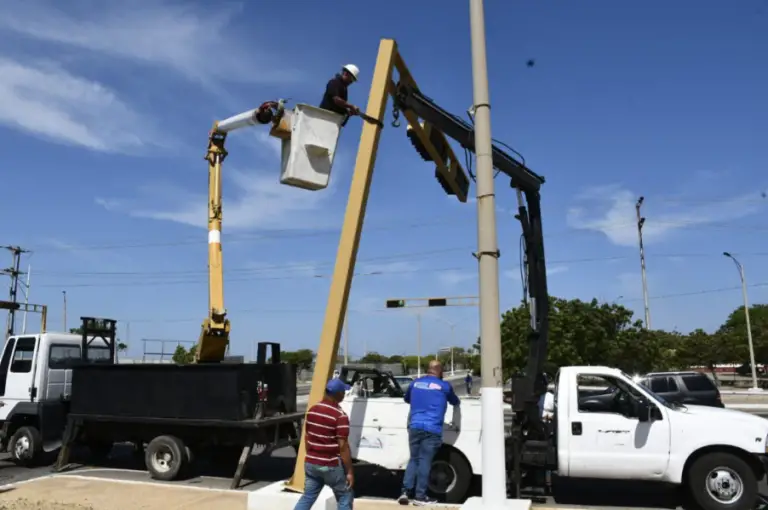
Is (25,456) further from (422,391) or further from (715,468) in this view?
(715,468)

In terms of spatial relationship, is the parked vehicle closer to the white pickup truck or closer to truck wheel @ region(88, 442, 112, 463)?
the white pickup truck

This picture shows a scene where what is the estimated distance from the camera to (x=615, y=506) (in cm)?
852

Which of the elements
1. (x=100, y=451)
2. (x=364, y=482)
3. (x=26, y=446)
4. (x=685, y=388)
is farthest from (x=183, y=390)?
(x=685, y=388)

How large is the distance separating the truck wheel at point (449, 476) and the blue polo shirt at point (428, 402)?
70cm

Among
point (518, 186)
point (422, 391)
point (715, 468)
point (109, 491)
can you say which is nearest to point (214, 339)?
point (109, 491)

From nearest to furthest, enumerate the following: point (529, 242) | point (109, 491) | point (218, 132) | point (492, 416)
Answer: point (492, 416)
point (109, 491)
point (529, 242)
point (218, 132)

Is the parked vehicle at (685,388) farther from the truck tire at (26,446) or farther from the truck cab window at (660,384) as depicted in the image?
the truck tire at (26,446)

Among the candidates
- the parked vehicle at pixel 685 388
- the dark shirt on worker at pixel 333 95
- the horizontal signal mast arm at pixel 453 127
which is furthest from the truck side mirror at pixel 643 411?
the parked vehicle at pixel 685 388

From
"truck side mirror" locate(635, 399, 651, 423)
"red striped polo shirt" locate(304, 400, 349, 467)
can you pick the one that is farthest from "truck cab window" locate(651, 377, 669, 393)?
Answer: "red striped polo shirt" locate(304, 400, 349, 467)

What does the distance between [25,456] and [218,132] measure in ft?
23.5

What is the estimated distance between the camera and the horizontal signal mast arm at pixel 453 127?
9.50 m

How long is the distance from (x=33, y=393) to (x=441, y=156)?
8.85m

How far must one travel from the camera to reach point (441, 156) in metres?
11.2

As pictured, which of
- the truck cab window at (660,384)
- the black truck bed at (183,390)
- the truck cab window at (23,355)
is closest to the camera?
the black truck bed at (183,390)
